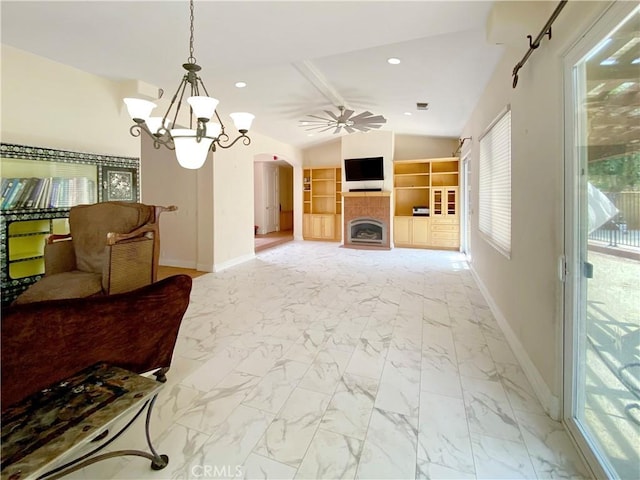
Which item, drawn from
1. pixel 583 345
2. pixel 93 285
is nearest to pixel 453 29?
pixel 583 345

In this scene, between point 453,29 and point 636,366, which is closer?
point 636,366

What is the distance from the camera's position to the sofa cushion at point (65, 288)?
227 centimetres

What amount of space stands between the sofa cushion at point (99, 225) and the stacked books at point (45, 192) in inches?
22.3

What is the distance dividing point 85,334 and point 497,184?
4.02 meters

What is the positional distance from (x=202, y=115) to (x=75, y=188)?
88.4 inches

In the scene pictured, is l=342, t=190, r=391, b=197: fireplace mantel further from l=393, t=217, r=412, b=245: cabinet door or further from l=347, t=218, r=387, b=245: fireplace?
l=393, t=217, r=412, b=245: cabinet door

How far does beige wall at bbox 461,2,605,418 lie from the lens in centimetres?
179

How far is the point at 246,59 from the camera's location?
3148 mm

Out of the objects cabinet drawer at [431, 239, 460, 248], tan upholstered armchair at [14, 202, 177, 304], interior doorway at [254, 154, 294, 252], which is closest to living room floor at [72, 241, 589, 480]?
tan upholstered armchair at [14, 202, 177, 304]

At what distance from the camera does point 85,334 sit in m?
1.42

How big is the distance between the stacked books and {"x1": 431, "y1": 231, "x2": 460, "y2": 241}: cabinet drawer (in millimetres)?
7219

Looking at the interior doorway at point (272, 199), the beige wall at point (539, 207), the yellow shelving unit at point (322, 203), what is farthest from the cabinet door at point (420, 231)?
the beige wall at point (539, 207)

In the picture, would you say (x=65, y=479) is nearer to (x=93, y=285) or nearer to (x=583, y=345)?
(x=93, y=285)

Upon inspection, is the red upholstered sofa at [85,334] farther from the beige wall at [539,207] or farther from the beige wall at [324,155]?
the beige wall at [324,155]
